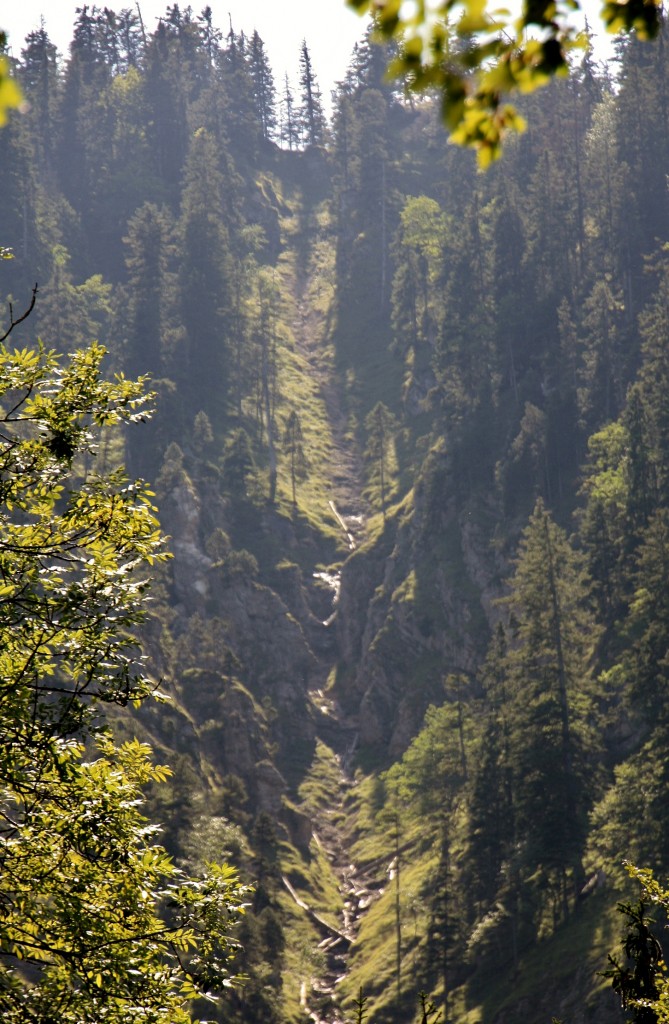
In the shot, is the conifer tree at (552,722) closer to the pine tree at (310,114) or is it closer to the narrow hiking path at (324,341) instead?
the narrow hiking path at (324,341)

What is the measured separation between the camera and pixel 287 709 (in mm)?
78250

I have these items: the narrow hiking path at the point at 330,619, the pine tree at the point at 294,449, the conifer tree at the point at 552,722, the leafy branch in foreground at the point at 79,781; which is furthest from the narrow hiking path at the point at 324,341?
the leafy branch in foreground at the point at 79,781

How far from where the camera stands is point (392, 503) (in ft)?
325

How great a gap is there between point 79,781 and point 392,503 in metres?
89.7

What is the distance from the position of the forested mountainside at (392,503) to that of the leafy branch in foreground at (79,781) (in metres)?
27.0

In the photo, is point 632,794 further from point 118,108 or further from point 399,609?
point 118,108

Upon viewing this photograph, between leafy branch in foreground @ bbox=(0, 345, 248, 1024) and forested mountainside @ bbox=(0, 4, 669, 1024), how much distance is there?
27.0 meters

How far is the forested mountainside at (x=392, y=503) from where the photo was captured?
4872 cm

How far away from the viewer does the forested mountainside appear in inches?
1918

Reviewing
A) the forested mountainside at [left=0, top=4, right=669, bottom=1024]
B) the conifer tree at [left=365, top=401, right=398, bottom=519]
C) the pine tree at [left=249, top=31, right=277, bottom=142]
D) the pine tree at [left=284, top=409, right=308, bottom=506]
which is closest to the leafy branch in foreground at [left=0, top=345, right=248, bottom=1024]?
the forested mountainside at [left=0, top=4, right=669, bottom=1024]

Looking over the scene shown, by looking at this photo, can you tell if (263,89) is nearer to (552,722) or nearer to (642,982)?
(552,722)

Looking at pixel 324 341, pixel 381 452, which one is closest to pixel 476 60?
pixel 381 452

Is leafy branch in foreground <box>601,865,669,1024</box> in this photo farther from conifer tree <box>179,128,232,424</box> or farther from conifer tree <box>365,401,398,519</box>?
conifer tree <box>179,128,232,424</box>

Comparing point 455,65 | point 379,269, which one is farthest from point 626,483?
point 379,269
